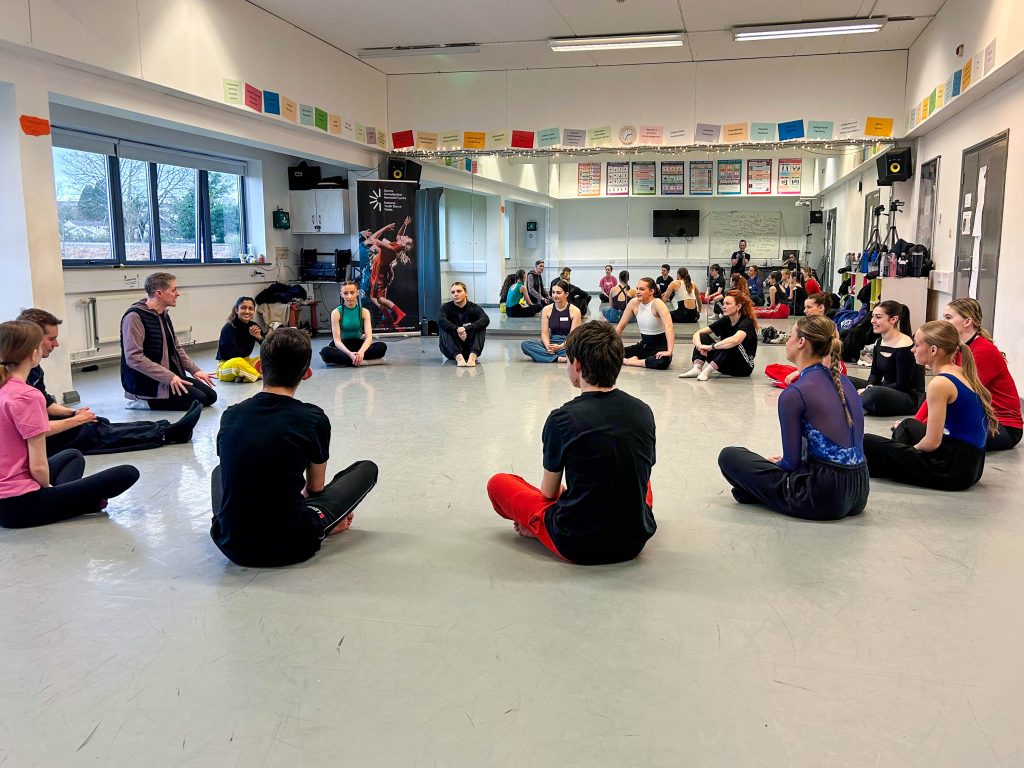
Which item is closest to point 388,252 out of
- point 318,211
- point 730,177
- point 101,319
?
point 318,211

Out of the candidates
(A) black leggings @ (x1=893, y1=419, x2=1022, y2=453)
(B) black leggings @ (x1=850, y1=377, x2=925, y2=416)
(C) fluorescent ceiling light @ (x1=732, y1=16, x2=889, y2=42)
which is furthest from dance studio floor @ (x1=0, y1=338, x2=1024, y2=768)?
(C) fluorescent ceiling light @ (x1=732, y1=16, x2=889, y2=42)

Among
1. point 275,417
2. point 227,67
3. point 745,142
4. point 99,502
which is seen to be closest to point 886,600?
point 275,417

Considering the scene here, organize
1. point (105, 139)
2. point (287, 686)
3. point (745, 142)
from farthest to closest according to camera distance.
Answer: point (745, 142), point (105, 139), point (287, 686)

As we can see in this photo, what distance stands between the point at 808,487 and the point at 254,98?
7924mm

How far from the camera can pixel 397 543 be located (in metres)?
3.64

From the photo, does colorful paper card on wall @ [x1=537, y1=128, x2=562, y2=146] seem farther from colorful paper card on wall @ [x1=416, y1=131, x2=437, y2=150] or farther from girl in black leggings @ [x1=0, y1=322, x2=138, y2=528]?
girl in black leggings @ [x1=0, y1=322, x2=138, y2=528]

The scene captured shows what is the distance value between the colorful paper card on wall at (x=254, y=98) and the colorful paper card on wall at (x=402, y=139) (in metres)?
Result: 3.44

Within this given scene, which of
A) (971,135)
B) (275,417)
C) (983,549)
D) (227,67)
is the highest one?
(227,67)

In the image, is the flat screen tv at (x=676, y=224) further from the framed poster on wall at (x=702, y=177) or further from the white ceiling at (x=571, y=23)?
the white ceiling at (x=571, y=23)

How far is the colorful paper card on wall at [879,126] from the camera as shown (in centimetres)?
1111

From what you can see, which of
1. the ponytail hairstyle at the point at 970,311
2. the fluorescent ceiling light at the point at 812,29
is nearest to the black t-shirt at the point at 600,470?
the ponytail hairstyle at the point at 970,311

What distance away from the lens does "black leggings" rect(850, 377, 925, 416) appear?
6.33 m

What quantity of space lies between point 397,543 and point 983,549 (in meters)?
2.58

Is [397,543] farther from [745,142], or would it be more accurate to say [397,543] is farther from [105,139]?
[745,142]
